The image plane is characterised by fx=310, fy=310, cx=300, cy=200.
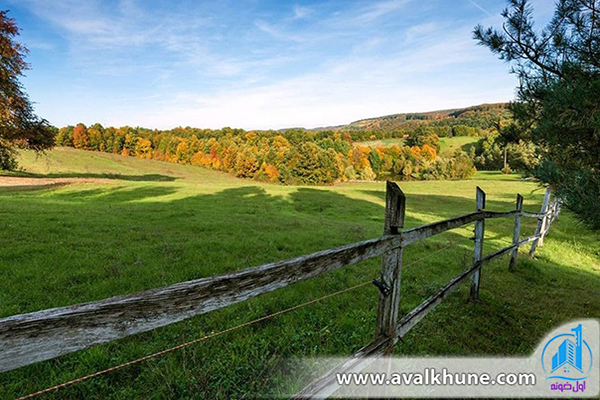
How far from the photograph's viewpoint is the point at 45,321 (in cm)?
121

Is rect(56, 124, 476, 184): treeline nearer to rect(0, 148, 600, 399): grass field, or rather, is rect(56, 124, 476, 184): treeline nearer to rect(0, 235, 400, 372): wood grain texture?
rect(0, 148, 600, 399): grass field

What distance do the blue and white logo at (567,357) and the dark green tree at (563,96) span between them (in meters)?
1.69

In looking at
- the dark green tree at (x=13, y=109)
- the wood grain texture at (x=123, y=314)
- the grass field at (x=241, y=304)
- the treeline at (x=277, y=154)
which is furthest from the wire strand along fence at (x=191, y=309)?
the treeline at (x=277, y=154)

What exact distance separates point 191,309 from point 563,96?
15.8ft

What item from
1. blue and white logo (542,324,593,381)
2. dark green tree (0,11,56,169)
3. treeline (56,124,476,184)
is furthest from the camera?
treeline (56,124,476,184)

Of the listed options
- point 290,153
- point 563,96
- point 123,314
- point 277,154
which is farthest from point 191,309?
point 277,154

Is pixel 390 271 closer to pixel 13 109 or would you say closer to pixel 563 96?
pixel 563 96

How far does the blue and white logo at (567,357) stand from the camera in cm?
383

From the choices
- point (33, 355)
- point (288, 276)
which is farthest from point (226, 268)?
point (33, 355)

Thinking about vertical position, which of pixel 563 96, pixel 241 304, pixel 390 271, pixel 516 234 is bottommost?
pixel 241 304

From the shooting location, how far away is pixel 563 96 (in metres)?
3.85

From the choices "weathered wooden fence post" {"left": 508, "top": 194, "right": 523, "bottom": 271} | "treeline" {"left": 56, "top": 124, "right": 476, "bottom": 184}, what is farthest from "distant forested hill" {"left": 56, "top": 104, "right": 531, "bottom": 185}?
"weathered wooden fence post" {"left": 508, "top": 194, "right": 523, "bottom": 271}

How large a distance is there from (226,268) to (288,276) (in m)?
5.18

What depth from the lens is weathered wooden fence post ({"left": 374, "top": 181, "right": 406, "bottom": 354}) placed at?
9.08 ft
